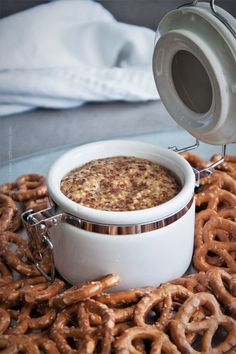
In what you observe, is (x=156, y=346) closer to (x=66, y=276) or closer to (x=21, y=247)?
(x=66, y=276)

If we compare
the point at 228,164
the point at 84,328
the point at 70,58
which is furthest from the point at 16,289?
the point at 70,58

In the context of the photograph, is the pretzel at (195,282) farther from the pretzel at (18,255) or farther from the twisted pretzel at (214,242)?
the pretzel at (18,255)

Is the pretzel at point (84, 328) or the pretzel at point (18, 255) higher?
the pretzel at point (84, 328)

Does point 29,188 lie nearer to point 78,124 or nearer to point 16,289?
point 16,289

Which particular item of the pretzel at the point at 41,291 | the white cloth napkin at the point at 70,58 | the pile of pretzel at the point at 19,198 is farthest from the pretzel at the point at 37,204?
the white cloth napkin at the point at 70,58

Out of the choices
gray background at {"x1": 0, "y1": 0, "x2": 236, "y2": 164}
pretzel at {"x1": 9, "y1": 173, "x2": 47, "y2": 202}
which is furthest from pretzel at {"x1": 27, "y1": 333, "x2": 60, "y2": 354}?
gray background at {"x1": 0, "y1": 0, "x2": 236, "y2": 164}

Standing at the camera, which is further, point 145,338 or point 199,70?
point 199,70

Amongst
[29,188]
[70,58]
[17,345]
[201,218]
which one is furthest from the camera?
[70,58]

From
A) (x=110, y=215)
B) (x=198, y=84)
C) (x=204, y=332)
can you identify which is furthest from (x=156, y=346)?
(x=198, y=84)
